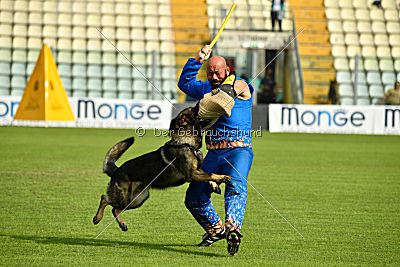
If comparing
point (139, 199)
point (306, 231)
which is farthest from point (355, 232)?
point (139, 199)

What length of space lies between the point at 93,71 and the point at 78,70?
0.60 metres

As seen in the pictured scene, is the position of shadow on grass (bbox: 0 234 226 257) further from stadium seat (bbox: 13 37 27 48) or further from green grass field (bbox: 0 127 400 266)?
stadium seat (bbox: 13 37 27 48)

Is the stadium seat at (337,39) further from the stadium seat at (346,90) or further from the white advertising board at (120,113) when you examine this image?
the white advertising board at (120,113)

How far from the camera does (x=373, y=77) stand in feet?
90.7

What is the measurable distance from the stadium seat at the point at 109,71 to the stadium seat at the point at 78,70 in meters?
0.81

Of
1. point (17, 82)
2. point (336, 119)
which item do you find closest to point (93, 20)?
point (17, 82)

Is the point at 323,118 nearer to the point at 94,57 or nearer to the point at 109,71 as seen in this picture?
the point at 109,71

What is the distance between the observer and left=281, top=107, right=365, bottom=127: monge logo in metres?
23.2

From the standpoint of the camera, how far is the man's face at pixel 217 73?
5.89 meters

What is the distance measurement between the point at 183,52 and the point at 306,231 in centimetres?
2081

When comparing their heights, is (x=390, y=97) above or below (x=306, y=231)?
above

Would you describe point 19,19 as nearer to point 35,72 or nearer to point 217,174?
point 35,72

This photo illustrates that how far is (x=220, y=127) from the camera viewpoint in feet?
19.8

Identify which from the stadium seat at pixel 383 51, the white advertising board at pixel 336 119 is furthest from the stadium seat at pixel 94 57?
the stadium seat at pixel 383 51
